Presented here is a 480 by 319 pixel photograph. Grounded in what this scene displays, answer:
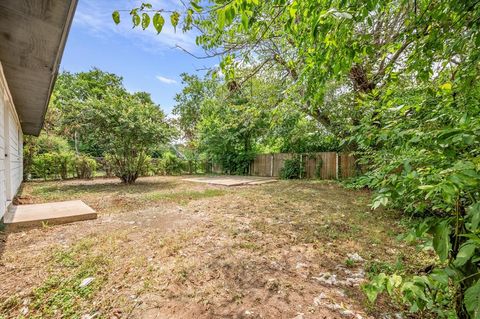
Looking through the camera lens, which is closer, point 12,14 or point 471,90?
point 471,90

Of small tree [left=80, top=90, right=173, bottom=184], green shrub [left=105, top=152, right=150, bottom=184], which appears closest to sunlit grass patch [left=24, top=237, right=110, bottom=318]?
small tree [left=80, top=90, right=173, bottom=184]

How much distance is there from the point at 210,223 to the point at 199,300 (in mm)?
2016

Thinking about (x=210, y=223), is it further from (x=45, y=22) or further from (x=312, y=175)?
(x=312, y=175)

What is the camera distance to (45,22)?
193 centimetres

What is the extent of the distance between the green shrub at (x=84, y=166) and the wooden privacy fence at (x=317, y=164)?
29.9 ft

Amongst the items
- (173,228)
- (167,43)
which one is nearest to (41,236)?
(173,228)

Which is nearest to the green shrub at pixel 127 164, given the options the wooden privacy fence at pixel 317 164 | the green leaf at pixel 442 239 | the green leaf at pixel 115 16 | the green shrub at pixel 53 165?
the green shrub at pixel 53 165

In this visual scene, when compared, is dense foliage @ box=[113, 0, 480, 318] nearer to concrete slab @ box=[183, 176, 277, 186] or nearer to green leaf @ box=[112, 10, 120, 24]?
green leaf @ box=[112, 10, 120, 24]

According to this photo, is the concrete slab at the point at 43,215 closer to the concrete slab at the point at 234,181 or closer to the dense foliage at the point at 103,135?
the dense foliage at the point at 103,135

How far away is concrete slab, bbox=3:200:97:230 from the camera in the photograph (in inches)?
135

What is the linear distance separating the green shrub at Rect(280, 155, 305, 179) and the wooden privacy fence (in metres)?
0.16

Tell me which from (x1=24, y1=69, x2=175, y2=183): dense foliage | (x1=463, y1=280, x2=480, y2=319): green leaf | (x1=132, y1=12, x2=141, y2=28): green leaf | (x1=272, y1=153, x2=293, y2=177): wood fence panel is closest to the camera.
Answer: (x1=463, y1=280, x2=480, y2=319): green leaf

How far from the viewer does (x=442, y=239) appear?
90cm

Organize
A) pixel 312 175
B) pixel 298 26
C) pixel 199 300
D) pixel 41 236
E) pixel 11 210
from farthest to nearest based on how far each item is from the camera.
A: pixel 312 175, pixel 11 210, pixel 41 236, pixel 298 26, pixel 199 300
